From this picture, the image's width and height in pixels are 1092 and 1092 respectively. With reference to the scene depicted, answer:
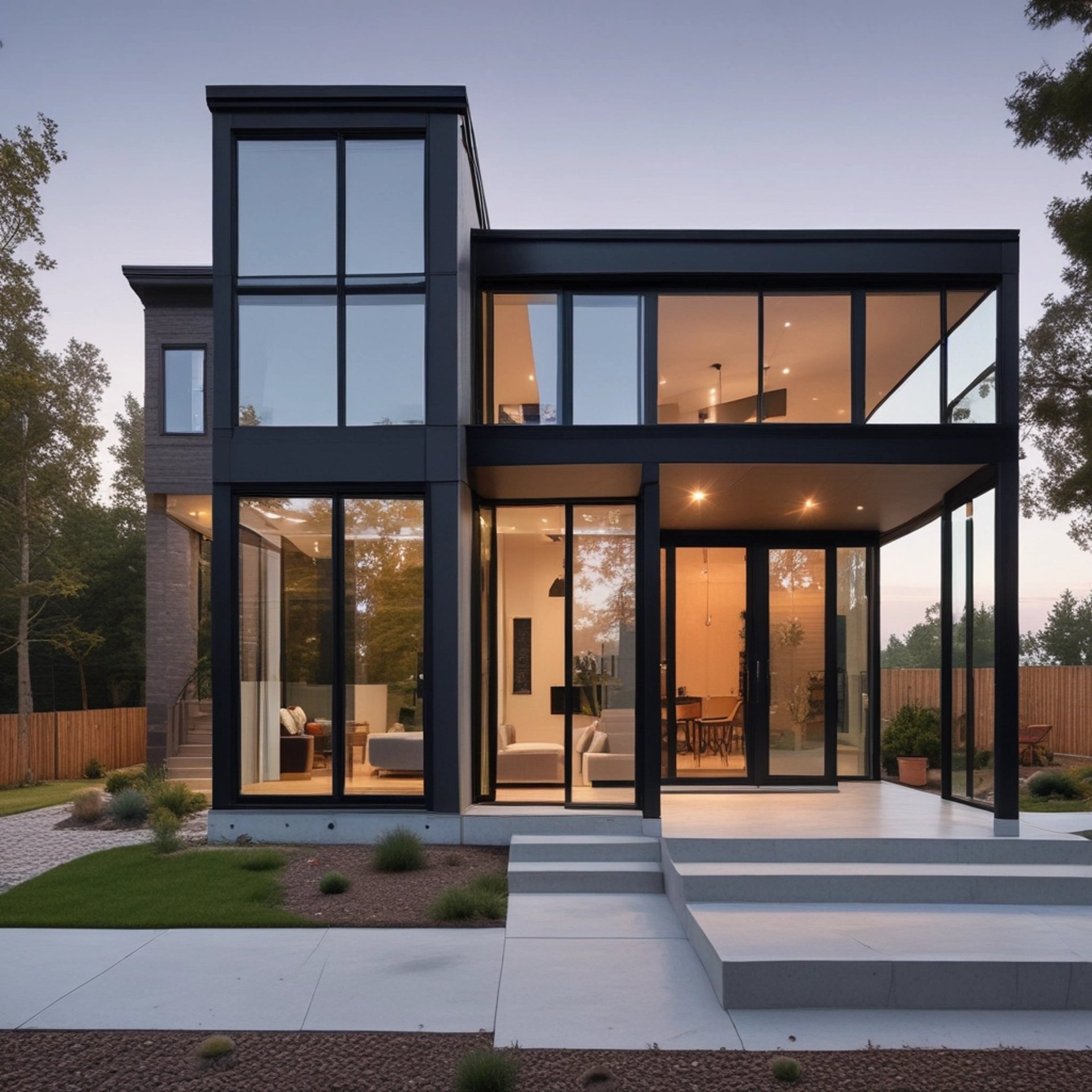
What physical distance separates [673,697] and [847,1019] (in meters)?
5.84

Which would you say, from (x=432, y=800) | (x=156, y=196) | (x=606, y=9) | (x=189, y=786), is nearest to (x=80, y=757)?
(x=189, y=786)

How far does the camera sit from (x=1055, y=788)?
11578 millimetres

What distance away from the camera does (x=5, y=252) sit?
1440 centimetres

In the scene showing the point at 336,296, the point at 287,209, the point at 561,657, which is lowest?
the point at 561,657

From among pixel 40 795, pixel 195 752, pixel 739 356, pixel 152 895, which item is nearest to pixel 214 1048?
pixel 152 895

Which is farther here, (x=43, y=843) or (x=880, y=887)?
(x=43, y=843)

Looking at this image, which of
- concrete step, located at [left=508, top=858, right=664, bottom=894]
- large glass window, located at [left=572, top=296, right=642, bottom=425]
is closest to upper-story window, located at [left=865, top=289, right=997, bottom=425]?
large glass window, located at [left=572, top=296, right=642, bottom=425]

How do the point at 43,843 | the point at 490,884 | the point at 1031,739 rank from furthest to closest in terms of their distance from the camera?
the point at 1031,739 → the point at 43,843 → the point at 490,884

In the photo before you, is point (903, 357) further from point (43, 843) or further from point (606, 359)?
Result: point (43, 843)

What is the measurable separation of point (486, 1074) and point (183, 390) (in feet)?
41.5

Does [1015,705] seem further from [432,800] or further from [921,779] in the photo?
[432,800]

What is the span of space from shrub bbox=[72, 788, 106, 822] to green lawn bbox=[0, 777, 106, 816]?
40.8 inches

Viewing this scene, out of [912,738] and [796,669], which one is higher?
[796,669]

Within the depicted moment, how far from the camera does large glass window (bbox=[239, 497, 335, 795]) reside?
843 centimetres
